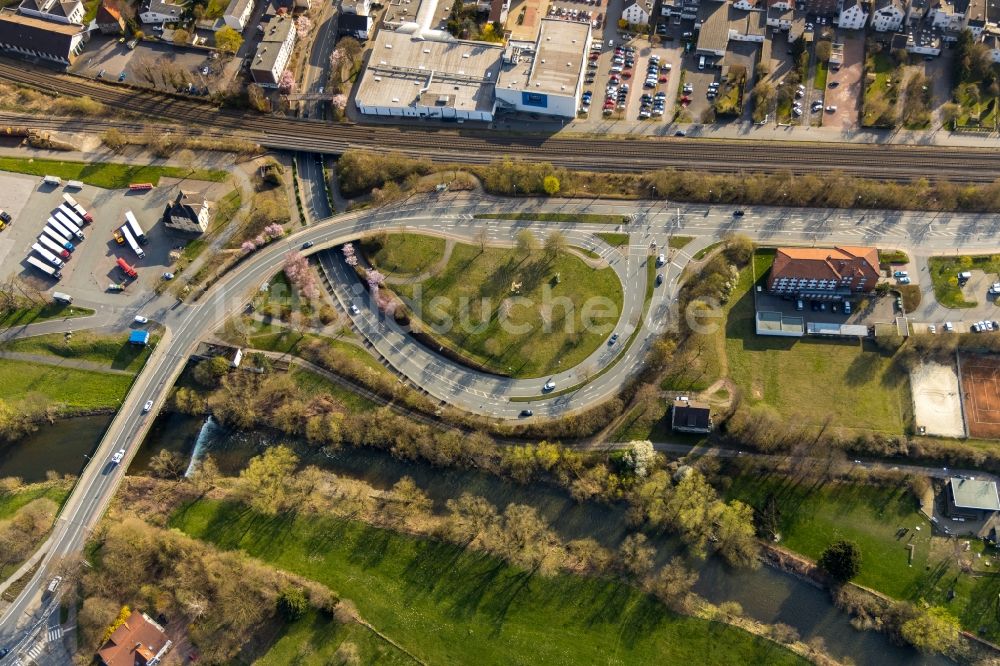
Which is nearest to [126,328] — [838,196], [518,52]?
[518,52]

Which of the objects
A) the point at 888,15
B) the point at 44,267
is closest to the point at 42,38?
the point at 44,267

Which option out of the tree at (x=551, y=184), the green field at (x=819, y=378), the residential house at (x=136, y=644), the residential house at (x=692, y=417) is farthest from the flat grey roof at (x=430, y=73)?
the residential house at (x=136, y=644)

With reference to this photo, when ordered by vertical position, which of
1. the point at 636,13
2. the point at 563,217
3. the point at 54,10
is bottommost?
the point at 563,217

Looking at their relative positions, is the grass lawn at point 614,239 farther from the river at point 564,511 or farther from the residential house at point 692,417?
the river at point 564,511

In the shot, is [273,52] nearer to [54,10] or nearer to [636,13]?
[54,10]

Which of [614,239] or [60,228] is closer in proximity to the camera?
[614,239]

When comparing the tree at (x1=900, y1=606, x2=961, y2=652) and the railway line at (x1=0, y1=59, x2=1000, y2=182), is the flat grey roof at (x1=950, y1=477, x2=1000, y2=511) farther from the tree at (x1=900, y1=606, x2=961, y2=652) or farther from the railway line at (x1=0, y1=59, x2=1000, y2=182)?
the railway line at (x1=0, y1=59, x2=1000, y2=182)
